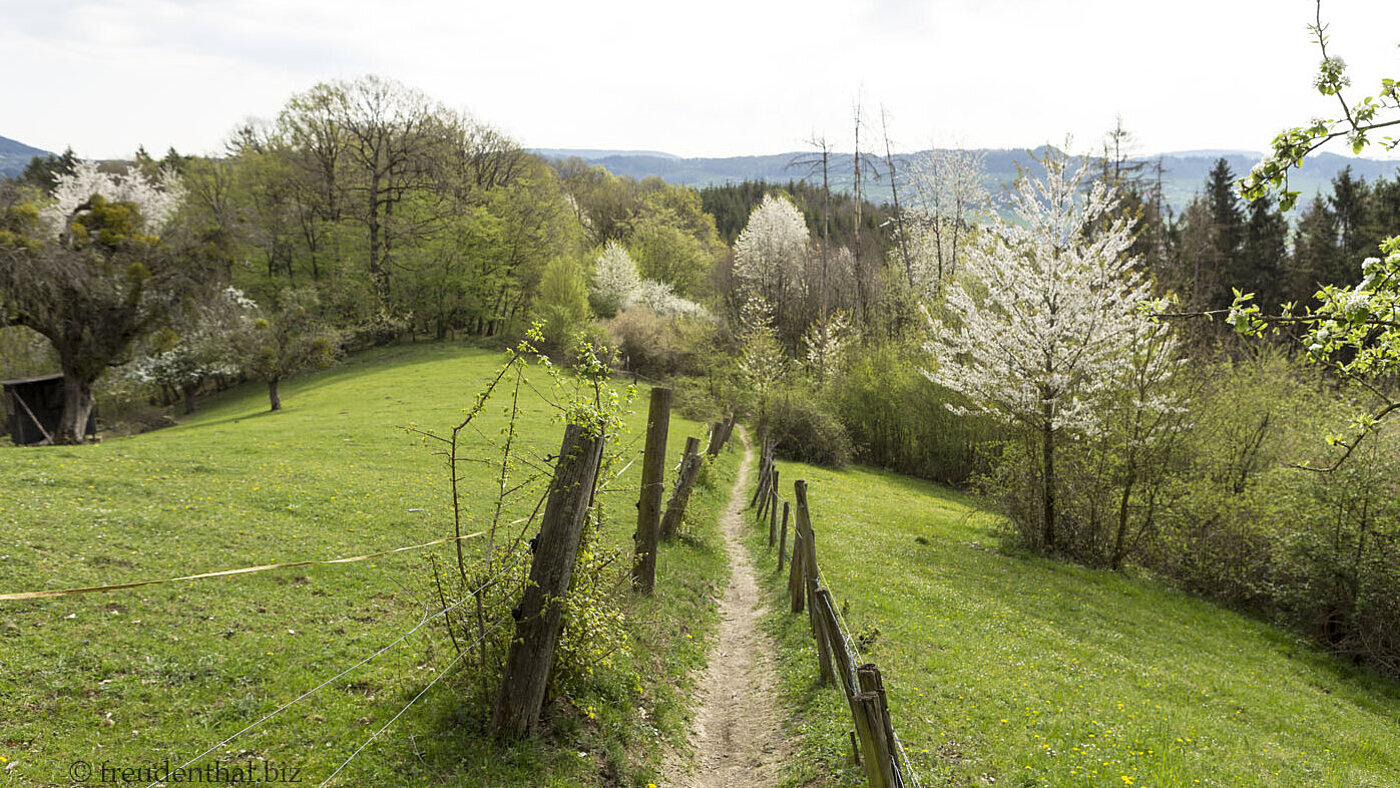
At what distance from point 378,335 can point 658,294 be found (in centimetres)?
2198

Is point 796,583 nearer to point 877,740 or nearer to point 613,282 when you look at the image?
point 877,740

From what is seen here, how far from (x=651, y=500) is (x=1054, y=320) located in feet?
44.9

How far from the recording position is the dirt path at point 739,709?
7.18 meters

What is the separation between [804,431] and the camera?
3362 cm

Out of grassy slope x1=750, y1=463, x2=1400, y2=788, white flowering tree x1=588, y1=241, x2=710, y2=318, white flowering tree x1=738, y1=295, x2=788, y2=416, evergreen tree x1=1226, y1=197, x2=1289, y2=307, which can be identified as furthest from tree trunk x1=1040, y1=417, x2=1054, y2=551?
evergreen tree x1=1226, y1=197, x2=1289, y2=307

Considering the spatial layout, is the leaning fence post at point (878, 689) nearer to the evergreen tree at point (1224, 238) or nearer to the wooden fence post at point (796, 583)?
the wooden fence post at point (796, 583)

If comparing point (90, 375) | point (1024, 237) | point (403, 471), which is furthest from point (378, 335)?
point (1024, 237)

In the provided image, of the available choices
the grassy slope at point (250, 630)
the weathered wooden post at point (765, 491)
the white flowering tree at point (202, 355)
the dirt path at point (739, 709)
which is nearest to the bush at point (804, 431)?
the weathered wooden post at point (765, 491)

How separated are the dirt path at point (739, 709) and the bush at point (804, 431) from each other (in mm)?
20888

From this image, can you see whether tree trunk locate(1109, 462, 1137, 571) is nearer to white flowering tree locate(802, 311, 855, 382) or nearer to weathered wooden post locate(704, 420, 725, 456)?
weathered wooden post locate(704, 420, 725, 456)

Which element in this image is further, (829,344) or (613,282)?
(613,282)

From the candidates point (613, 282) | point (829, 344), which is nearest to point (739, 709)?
point (829, 344)

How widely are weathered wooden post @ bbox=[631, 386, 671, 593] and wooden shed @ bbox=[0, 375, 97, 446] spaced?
28.3 meters

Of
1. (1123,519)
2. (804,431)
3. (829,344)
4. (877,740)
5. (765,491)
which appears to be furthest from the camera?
(829,344)
